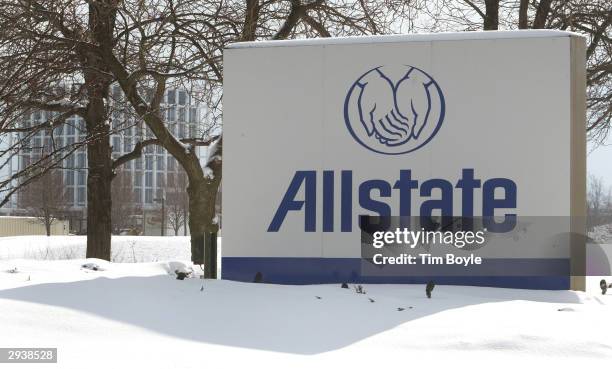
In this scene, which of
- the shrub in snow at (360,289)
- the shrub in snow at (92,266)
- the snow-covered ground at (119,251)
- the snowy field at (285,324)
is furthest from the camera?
the snow-covered ground at (119,251)

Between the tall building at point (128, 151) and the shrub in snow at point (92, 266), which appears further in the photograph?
the tall building at point (128, 151)

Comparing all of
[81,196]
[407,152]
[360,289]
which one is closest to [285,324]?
[360,289]

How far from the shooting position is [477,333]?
481 cm

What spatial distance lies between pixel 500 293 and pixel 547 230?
74cm

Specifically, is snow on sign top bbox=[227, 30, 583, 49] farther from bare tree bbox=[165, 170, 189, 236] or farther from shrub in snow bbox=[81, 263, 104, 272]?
bare tree bbox=[165, 170, 189, 236]

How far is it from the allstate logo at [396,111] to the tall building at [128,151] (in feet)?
9.41

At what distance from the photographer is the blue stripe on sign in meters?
6.96

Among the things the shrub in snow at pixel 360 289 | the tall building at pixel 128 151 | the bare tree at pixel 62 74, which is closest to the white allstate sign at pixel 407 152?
the shrub in snow at pixel 360 289

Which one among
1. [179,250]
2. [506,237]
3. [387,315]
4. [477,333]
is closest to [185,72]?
[506,237]

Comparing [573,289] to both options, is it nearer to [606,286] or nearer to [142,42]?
[606,286]

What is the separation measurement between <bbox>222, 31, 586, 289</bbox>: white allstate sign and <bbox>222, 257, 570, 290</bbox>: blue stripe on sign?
0.01m

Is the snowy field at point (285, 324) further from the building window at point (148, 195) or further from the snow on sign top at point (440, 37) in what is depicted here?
the building window at point (148, 195)

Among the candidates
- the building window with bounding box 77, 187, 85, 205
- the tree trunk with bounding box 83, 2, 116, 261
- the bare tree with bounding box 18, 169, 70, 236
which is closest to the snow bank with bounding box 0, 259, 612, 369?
the tree trunk with bounding box 83, 2, 116, 261

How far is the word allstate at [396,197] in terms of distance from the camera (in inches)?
273
